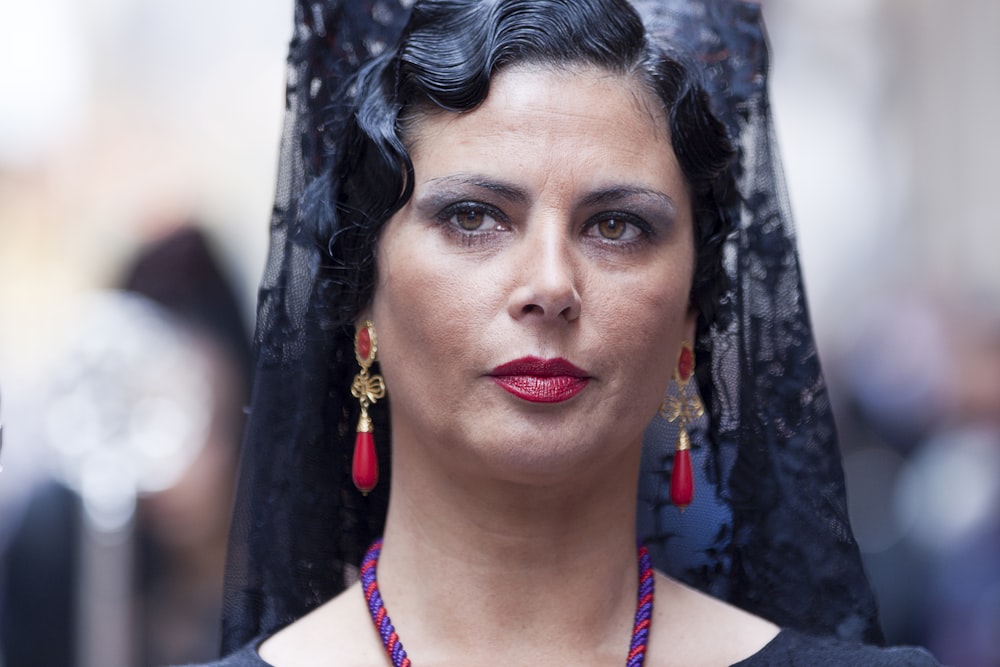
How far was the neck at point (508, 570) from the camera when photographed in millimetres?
2768

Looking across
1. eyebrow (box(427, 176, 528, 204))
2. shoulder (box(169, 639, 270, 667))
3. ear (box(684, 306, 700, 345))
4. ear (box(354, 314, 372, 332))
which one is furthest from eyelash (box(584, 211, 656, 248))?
shoulder (box(169, 639, 270, 667))

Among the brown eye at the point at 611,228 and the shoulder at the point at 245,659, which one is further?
the shoulder at the point at 245,659

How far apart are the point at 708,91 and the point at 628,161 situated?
0.39 meters

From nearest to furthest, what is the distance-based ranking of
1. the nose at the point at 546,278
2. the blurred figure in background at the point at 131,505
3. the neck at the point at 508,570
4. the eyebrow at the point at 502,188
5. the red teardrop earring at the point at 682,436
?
the nose at the point at 546,278 < the eyebrow at the point at 502,188 < the neck at the point at 508,570 < the red teardrop earring at the point at 682,436 < the blurred figure in background at the point at 131,505

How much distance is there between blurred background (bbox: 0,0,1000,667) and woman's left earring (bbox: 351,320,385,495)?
6.14 ft

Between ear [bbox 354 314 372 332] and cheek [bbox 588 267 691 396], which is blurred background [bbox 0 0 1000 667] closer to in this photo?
ear [bbox 354 314 372 332]

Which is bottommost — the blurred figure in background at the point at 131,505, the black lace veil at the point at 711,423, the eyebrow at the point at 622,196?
the blurred figure in background at the point at 131,505

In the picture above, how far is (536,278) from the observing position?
8.49ft

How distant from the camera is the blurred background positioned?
469 centimetres

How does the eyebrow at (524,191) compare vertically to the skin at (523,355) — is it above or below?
above

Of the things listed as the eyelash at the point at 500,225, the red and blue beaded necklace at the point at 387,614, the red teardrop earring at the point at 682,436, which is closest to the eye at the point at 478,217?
the eyelash at the point at 500,225

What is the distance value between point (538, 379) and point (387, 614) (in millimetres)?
596

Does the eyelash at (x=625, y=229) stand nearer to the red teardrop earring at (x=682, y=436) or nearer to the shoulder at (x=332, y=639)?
the red teardrop earring at (x=682, y=436)

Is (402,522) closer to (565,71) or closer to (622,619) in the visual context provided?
(622,619)
